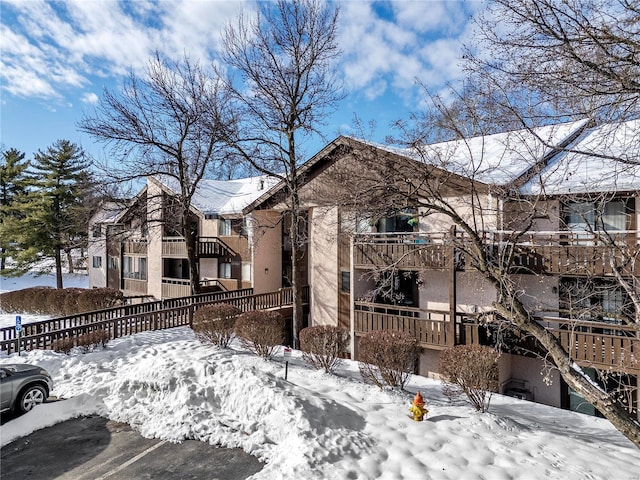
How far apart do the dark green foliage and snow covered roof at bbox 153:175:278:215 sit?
291 inches

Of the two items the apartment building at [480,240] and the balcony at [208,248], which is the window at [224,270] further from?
the apartment building at [480,240]

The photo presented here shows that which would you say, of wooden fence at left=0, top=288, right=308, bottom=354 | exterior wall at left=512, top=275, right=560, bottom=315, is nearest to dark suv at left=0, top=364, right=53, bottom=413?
wooden fence at left=0, top=288, right=308, bottom=354

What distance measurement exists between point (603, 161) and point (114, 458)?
436 inches

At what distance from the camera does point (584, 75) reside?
564cm

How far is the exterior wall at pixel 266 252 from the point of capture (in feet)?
68.1

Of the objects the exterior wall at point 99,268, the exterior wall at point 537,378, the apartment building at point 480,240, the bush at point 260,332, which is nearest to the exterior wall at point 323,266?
the apartment building at point 480,240

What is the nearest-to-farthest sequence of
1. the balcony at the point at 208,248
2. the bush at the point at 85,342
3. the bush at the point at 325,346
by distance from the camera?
the bush at the point at 325,346 → the bush at the point at 85,342 → the balcony at the point at 208,248

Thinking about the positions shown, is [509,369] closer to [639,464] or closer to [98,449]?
[639,464]

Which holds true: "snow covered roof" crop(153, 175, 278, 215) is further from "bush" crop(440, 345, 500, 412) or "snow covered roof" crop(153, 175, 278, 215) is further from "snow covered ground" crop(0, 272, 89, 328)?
"snow covered ground" crop(0, 272, 89, 328)

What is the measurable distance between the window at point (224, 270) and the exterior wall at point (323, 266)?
25.8 feet

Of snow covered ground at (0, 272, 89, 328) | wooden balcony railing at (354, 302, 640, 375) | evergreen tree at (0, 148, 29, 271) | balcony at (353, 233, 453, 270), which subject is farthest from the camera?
evergreen tree at (0, 148, 29, 271)

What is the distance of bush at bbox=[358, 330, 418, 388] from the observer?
9.88m

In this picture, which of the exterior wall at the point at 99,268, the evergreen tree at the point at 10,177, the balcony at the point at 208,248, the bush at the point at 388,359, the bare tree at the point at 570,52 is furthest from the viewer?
the evergreen tree at the point at 10,177

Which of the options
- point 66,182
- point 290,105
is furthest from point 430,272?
point 66,182
